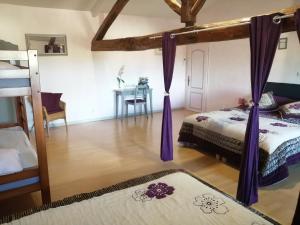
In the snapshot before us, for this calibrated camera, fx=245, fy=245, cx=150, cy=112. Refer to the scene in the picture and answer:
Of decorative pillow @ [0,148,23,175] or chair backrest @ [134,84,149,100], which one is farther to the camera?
chair backrest @ [134,84,149,100]

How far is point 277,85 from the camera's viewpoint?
4.82 meters

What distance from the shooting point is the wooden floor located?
104 inches

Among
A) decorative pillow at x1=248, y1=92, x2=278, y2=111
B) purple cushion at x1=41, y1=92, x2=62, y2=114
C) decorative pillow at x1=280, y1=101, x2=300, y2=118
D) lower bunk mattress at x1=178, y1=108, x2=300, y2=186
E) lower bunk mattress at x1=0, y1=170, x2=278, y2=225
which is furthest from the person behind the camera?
purple cushion at x1=41, y1=92, x2=62, y2=114

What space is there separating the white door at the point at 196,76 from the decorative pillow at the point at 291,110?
257 cm

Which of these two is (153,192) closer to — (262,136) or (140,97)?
(262,136)

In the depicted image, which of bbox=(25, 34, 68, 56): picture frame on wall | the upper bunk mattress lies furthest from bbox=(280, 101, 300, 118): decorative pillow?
bbox=(25, 34, 68, 56): picture frame on wall

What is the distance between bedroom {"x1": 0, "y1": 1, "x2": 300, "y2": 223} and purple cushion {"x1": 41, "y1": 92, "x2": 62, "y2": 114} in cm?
35

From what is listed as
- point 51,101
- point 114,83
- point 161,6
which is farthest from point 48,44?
point 161,6

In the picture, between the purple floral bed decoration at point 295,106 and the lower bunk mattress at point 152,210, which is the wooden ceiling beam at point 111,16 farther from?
the lower bunk mattress at point 152,210

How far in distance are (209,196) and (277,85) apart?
3818 mm

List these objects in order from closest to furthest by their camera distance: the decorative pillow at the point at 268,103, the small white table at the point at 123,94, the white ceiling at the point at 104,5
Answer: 1. the decorative pillow at the point at 268,103
2. the white ceiling at the point at 104,5
3. the small white table at the point at 123,94

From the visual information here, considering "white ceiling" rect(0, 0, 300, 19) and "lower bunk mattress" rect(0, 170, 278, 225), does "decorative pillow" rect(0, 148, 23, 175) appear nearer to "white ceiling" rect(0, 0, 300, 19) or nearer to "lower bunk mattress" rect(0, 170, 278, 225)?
"lower bunk mattress" rect(0, 170, 278, 225)

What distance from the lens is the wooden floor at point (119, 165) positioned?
8.63ft

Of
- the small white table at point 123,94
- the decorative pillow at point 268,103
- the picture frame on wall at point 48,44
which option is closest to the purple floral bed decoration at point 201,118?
the decorative pillow at point 268,103
